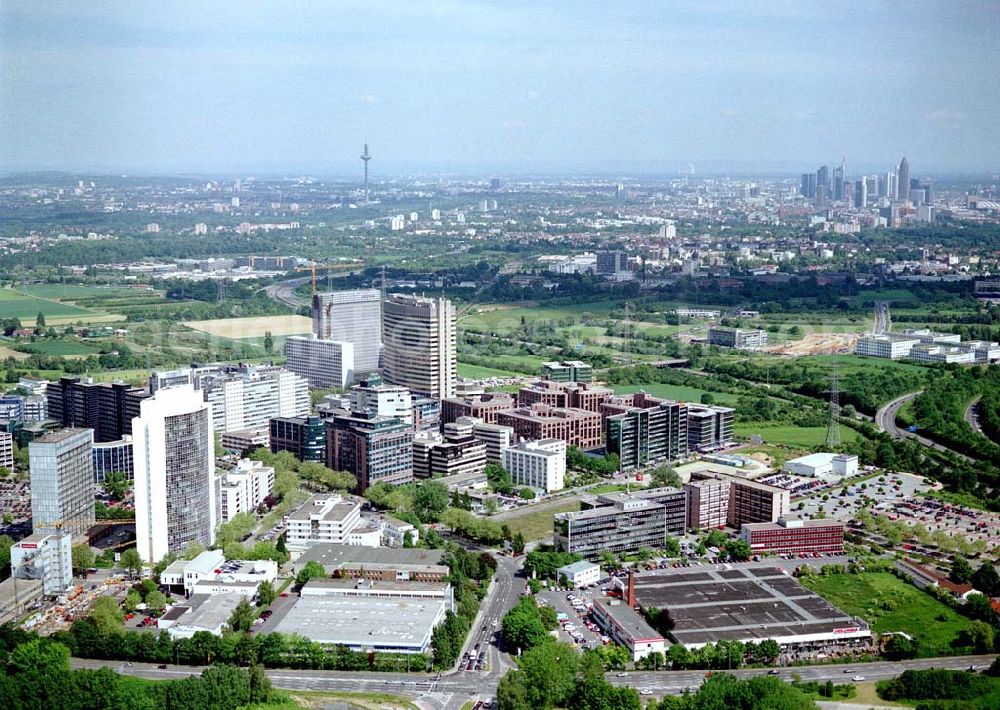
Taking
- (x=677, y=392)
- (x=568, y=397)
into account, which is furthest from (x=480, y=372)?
(x=568, y=397)

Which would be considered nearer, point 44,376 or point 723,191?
point 44,376

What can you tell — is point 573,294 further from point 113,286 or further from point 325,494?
point 325,494

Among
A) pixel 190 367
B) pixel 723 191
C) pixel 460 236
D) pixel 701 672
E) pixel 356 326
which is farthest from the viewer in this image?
pixel 723 191

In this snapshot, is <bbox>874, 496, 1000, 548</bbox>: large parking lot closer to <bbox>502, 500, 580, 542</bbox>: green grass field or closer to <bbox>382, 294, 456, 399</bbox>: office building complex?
<bbox>502, 500, 580, 542</bbox>: green grass field

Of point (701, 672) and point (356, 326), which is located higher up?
point (356, 326)

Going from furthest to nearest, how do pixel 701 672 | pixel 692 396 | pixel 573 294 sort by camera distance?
pixel 573 294
pixel 692 396
pixel 701 672

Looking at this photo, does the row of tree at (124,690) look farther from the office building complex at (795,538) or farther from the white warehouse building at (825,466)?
the white warehouse building at (825,466)

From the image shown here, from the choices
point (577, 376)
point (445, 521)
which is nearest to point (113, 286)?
point (577, 376)

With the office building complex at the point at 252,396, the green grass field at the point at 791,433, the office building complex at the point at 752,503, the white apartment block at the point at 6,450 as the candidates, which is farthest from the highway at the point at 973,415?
the white apartment block at the point at 6,450
